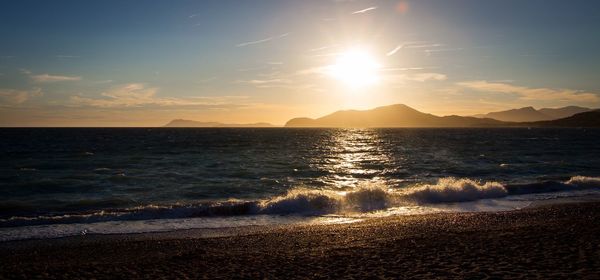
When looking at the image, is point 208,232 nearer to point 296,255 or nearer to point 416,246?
point 296,255

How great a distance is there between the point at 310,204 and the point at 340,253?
1025 centimetres

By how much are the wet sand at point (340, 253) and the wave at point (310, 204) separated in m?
4.41

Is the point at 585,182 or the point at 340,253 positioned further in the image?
the point at 585,182

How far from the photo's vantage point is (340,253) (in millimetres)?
12422

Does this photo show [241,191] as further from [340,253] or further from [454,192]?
[340,253]

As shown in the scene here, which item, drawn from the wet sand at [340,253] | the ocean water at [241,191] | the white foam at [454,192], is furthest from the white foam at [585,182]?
the wet sand at [340,253]

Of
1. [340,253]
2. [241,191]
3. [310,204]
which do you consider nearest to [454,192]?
[310,204]

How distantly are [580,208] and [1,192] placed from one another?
33440 millimetres

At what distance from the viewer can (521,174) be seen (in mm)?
39062

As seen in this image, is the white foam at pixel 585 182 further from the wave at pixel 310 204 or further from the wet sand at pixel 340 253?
the wet sand at pixel 340 253

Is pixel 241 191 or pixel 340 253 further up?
pixel 340 253

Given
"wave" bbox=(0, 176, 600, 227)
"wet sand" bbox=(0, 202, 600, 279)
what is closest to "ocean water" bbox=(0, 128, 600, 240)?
"wave" bbox=(0, 176, 600, 227)

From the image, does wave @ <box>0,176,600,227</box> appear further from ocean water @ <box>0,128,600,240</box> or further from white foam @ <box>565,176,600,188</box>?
white foam @ <box>565,176,600,188</box>

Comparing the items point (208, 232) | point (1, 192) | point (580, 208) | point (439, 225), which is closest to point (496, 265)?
point (439, 225)
